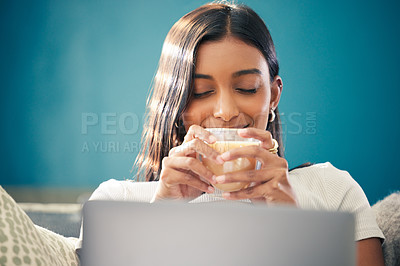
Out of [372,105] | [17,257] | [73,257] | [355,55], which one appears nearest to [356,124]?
[372,105]

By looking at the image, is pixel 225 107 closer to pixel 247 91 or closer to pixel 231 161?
pixel 247 91

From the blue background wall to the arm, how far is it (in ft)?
10.2

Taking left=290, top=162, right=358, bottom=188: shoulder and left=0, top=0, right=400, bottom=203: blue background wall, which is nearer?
left=290, top=162, right=358, bottom=188: shoulder

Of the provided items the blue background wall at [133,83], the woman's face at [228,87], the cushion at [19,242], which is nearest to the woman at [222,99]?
the woman's face at [228,87]

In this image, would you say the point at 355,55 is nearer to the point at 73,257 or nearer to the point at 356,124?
the point at 356,124

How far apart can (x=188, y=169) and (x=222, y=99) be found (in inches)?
15.7

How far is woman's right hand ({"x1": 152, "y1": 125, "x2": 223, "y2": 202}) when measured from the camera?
1.14 m

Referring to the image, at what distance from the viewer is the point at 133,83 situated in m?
5.08

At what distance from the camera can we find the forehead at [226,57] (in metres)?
1.54

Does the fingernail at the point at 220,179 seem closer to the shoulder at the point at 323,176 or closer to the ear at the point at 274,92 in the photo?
the shoulder at the point at 323,176

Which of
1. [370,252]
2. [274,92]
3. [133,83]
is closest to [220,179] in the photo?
[370,252]

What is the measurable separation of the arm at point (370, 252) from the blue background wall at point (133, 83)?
3.11m

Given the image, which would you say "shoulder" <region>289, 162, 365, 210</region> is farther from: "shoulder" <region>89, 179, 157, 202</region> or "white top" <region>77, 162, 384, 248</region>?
"shoulder" <region>89, 179, 157, 202</region>

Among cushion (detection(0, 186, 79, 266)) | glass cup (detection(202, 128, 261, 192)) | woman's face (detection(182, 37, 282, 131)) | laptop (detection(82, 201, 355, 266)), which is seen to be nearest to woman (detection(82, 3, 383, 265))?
woman's face (detection(182, 37, 282, 131))
